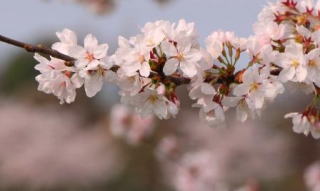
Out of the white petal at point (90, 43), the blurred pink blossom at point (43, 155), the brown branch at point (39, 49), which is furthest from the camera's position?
the blurred pink blossom at point (43, 155)

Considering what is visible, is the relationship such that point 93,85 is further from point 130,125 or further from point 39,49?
point 130,125

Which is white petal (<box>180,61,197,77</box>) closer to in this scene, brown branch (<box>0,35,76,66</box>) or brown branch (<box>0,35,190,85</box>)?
brown branch (<box>0,35,190,85</box>)

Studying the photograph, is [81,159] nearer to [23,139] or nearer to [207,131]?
[23,139]

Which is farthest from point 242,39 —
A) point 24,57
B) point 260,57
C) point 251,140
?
point 24,57

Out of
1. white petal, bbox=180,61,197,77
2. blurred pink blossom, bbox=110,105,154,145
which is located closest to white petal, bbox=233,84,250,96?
white petal, bbox=180,61,197,77

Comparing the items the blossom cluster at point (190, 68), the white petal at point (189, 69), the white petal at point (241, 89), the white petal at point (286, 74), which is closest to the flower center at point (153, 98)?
the blossom cluster at point (190, 68)

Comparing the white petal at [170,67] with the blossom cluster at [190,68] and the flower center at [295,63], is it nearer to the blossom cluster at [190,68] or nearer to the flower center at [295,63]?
the blossom cluster at [190,68]

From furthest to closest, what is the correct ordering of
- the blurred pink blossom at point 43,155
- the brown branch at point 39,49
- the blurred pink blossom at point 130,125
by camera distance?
1. the blurred pink blossom at point 43,155
2. the blurred pink blossom at point 130,125
3. the brown branch at point 39,49

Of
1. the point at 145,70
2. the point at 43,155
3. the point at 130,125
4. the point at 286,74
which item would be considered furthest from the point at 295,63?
the point at 43,155

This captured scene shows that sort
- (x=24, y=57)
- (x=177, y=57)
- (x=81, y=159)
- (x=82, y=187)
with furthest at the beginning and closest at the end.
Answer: (x=24, y=57), (x=81, y=159), (x=82, y=187), (x=177, y=57)
